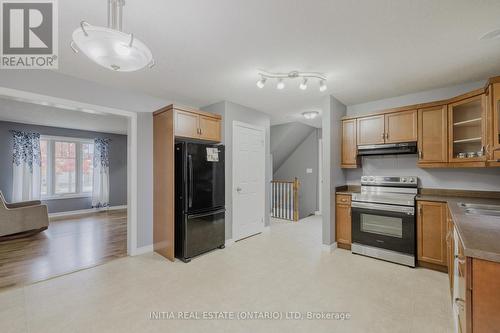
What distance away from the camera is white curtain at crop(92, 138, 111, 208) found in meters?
6.67

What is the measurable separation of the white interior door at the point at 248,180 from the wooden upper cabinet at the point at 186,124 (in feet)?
2.44

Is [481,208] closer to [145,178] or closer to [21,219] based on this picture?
[145,178]

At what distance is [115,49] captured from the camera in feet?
4.03

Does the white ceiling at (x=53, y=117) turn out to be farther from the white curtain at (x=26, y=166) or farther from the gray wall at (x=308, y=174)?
the gray wall at (x=308, y=174)

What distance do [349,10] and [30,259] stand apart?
479cm

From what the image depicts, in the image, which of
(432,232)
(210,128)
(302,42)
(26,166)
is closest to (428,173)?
(432,232)

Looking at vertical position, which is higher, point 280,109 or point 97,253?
point 280,109

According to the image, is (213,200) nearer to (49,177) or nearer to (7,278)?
(7,278)

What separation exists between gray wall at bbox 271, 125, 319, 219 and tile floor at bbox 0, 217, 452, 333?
3076 mm

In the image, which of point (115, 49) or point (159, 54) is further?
point (159, 54)

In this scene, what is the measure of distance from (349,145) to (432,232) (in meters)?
1.62

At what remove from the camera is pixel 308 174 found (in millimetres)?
6348

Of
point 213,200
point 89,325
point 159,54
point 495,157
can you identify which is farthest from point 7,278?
point 495,157

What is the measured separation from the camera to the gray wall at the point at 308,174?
6219 millimetres
